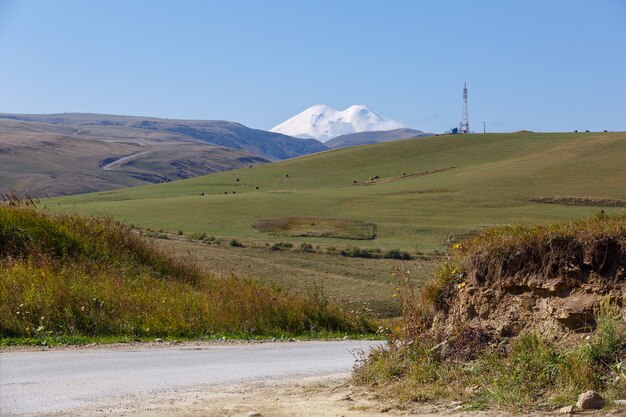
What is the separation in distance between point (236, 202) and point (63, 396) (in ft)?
219

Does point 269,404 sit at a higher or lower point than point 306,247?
higher

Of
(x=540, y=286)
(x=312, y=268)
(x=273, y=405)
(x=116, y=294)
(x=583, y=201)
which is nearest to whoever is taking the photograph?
(x=273, y=405)

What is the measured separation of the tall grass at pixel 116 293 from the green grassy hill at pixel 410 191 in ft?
87.9

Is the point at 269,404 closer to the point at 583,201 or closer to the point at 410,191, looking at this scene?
the point at 583,201

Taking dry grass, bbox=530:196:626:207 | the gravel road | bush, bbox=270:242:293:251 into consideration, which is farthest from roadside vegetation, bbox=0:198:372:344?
dry grass, bbox=530:196:626:207

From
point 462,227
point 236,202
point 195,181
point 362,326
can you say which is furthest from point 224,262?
point 195,181

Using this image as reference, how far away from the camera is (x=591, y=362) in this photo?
7711 mm

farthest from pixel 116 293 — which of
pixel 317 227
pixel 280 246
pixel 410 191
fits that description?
pixel 410 191

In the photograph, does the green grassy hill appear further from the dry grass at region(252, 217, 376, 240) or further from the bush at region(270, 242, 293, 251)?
the bush at region(270, 242, 293, 251)

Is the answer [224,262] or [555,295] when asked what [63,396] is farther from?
[224,262]

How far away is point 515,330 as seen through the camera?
8992 millimetres

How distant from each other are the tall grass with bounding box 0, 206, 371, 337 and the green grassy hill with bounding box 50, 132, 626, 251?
26.8 meters

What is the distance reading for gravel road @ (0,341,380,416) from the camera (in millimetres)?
8961

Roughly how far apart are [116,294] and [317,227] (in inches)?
1768
